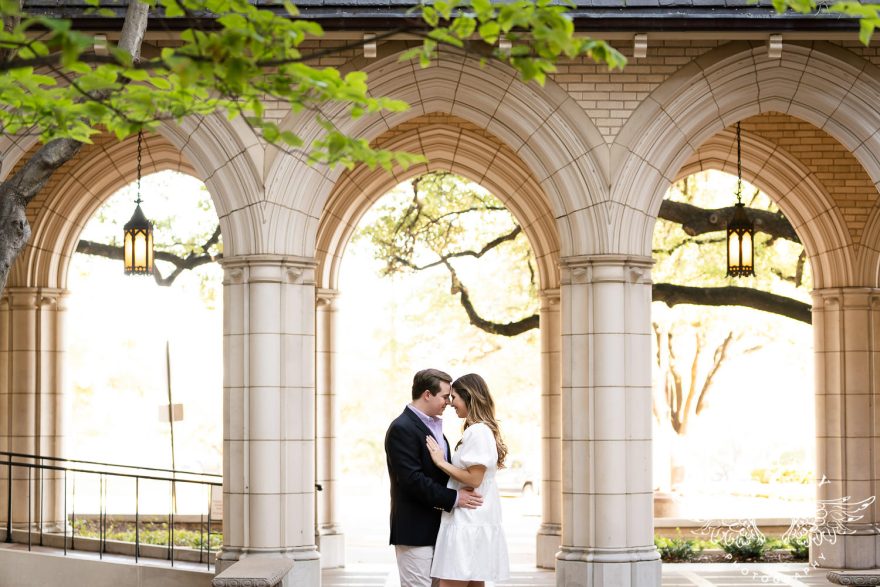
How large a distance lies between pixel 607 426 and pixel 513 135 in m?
2.65

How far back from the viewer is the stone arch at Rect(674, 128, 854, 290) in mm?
14266

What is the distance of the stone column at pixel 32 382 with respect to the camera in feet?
50.0

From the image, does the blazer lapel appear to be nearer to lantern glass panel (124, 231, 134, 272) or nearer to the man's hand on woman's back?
the man's hand on woman's back

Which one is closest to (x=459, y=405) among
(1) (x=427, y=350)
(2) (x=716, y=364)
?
(2) (x=716, y=364)

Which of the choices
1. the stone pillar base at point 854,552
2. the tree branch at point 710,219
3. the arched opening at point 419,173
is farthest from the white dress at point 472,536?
the tree branch at point 710,219

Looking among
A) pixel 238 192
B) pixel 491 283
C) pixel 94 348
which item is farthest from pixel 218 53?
pixel 94 348

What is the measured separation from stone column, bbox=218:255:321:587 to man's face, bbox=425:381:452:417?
364 centimetres

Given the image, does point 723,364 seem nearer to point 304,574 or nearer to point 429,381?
point 304,574

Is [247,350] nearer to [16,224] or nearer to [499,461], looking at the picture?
[16,224]

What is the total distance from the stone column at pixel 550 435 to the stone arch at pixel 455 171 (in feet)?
1.35

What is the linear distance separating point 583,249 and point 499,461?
3.88m

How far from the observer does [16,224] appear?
793cm

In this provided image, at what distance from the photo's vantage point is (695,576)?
1341 cm

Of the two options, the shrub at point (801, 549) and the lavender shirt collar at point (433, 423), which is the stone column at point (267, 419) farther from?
the shrub at point (801, 549)
